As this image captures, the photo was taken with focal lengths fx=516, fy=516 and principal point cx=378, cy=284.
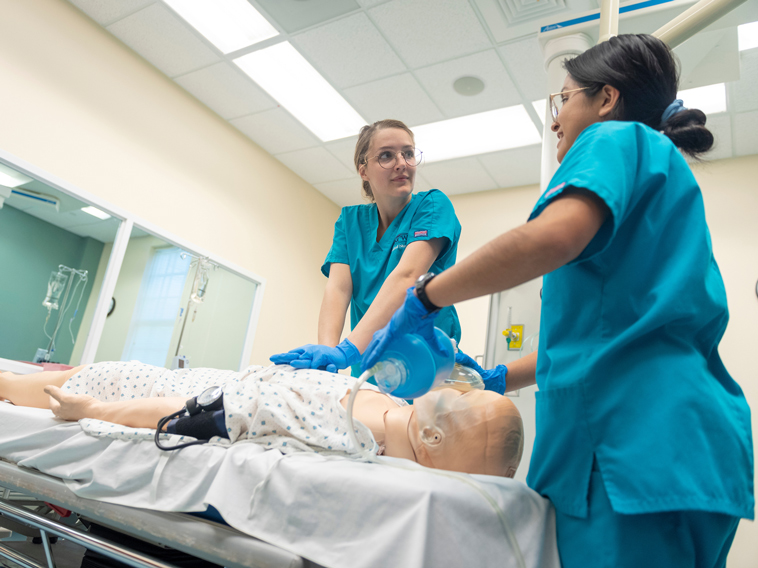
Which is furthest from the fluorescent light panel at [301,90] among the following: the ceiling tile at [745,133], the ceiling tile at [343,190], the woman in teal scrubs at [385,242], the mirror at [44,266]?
the ceiling tile at [745,133]

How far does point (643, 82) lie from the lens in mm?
Answer: 898

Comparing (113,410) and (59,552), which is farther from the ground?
(113,410)

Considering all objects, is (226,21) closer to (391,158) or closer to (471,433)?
(391,158)

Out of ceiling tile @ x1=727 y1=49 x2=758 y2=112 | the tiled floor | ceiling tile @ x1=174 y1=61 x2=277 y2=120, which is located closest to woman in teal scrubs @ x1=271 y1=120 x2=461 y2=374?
the tiled floor

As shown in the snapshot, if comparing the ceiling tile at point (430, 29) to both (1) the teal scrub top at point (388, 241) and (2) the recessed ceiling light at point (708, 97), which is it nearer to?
(2) the recessed ceiling light at point (708, 97)

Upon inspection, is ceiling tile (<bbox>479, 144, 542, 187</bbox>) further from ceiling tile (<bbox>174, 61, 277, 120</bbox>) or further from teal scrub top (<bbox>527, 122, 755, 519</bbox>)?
teal scrub top (<bbox>527, 122, 755, 519</bbox>)

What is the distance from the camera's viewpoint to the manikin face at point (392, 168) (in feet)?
5.71

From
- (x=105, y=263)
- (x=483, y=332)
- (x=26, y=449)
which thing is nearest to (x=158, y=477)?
(x=26, y=449)

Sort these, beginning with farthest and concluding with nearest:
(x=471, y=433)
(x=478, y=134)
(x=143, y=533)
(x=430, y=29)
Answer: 1. (x=478, y=134)
2. (x=430, y=29)
3. (x=471, y=433)
4. (x=143, y=533)

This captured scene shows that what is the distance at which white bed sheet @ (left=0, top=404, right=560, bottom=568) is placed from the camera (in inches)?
26.0

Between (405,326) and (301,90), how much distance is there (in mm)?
3189

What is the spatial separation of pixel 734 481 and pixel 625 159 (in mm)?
439

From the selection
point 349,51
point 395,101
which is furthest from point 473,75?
point 349,51

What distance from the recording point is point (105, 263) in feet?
10.2
